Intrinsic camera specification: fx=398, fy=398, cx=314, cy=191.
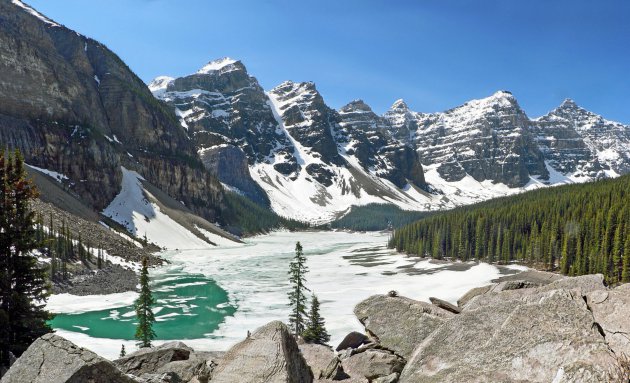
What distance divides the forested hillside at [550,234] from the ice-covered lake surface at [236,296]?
10382 mm

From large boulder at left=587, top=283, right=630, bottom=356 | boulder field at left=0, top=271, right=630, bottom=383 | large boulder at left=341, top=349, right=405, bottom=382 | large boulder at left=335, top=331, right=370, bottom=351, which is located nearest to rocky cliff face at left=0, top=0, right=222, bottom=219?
large boulder at left=335, top=331, right=370, bottom=351

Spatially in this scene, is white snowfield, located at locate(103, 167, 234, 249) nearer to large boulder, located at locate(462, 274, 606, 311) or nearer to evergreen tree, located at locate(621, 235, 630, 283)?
evergreen tree, located at locate(621, 235, 630, 283)

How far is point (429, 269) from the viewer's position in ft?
311

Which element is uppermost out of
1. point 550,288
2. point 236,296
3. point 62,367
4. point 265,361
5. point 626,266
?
point 550,288

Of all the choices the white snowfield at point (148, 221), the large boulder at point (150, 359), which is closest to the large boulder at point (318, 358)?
the large boulder at point (150, 359)

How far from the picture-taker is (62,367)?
7.41 metres

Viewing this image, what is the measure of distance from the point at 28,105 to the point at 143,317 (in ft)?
526

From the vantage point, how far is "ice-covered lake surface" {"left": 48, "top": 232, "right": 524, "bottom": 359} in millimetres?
45750

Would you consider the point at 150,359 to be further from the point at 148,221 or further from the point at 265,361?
the point at 148,221

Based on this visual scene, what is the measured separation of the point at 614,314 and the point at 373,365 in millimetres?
6526

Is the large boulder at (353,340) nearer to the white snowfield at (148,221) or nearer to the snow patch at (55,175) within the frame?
the white snowfield at (148,221)

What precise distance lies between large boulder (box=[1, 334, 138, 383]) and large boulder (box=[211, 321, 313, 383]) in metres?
1.92

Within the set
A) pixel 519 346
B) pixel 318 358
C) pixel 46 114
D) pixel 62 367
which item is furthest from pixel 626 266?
pixel 46 114

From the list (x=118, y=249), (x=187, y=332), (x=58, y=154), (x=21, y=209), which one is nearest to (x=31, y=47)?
(x=58, y=154)
